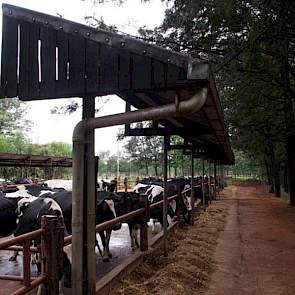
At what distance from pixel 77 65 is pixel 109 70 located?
42 cm

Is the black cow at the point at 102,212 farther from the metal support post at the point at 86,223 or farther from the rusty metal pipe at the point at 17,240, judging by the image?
the rusty metal pipe at the point at 17,240

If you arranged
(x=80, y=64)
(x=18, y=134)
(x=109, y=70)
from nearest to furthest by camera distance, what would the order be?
1. (x=109, y=70)
2. (x=80, y=64)
3. (x=18, y=134)

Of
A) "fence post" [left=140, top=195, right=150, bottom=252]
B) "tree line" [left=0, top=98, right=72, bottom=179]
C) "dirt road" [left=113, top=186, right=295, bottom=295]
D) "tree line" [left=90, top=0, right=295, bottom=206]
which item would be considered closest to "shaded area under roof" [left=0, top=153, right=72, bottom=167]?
"tree line" [left=90, top=0, right=295, bottom=206]

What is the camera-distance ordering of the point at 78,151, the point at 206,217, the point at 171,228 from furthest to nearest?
the point at 206,217
the point at 171,228
the point at 78,151

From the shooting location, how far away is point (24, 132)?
54.0 meters

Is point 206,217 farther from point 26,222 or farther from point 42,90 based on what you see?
point 42,90

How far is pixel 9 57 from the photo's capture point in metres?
5.70

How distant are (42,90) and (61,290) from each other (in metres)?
2.52

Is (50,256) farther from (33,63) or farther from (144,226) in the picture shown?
(144,226)

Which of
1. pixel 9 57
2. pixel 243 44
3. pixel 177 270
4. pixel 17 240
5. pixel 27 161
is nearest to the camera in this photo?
pixel 17 240

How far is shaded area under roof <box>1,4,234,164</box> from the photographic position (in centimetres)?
495

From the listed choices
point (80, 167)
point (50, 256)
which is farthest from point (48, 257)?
point (80, 167)

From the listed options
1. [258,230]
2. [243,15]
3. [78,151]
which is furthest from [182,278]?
[258,230]

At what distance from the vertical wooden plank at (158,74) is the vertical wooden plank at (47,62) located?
125 centimetres
